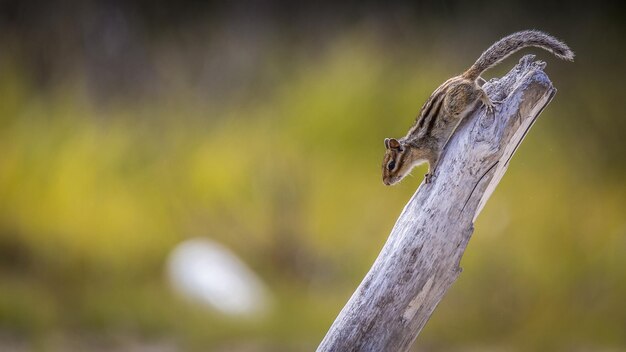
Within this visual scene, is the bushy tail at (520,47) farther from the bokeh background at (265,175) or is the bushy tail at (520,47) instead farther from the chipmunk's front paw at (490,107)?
the bokeh background at (265,175)

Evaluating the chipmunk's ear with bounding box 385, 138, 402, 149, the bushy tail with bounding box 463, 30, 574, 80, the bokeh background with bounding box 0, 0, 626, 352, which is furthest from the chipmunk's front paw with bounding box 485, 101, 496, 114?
the bokeh background with bounding box 0, 0, 626, 352

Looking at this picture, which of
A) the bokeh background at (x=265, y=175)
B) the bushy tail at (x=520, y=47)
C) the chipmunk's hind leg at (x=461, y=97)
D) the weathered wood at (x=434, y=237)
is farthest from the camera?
the bokeh background at (x=265, y=175)

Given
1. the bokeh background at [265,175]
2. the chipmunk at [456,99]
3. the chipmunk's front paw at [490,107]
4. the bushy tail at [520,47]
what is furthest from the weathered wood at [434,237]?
the bokeh background at [265,175]

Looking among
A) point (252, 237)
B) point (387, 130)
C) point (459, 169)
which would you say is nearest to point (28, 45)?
point (252, 237)

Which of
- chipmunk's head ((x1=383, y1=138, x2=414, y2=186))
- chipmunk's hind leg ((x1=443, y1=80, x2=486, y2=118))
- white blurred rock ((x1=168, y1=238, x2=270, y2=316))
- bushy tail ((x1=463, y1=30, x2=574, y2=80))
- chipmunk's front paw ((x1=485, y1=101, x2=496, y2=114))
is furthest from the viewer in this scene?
white blurred rock ((x1=168, y1=238, x2=270, y2=316))

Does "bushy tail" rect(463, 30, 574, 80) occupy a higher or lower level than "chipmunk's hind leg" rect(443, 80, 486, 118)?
higher

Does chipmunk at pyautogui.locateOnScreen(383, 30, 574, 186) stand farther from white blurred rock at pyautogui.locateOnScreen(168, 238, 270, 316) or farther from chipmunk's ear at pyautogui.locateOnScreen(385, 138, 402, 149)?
white blurred rock at pyautogui.locateOnScreen(168, 238, 270, 316)
